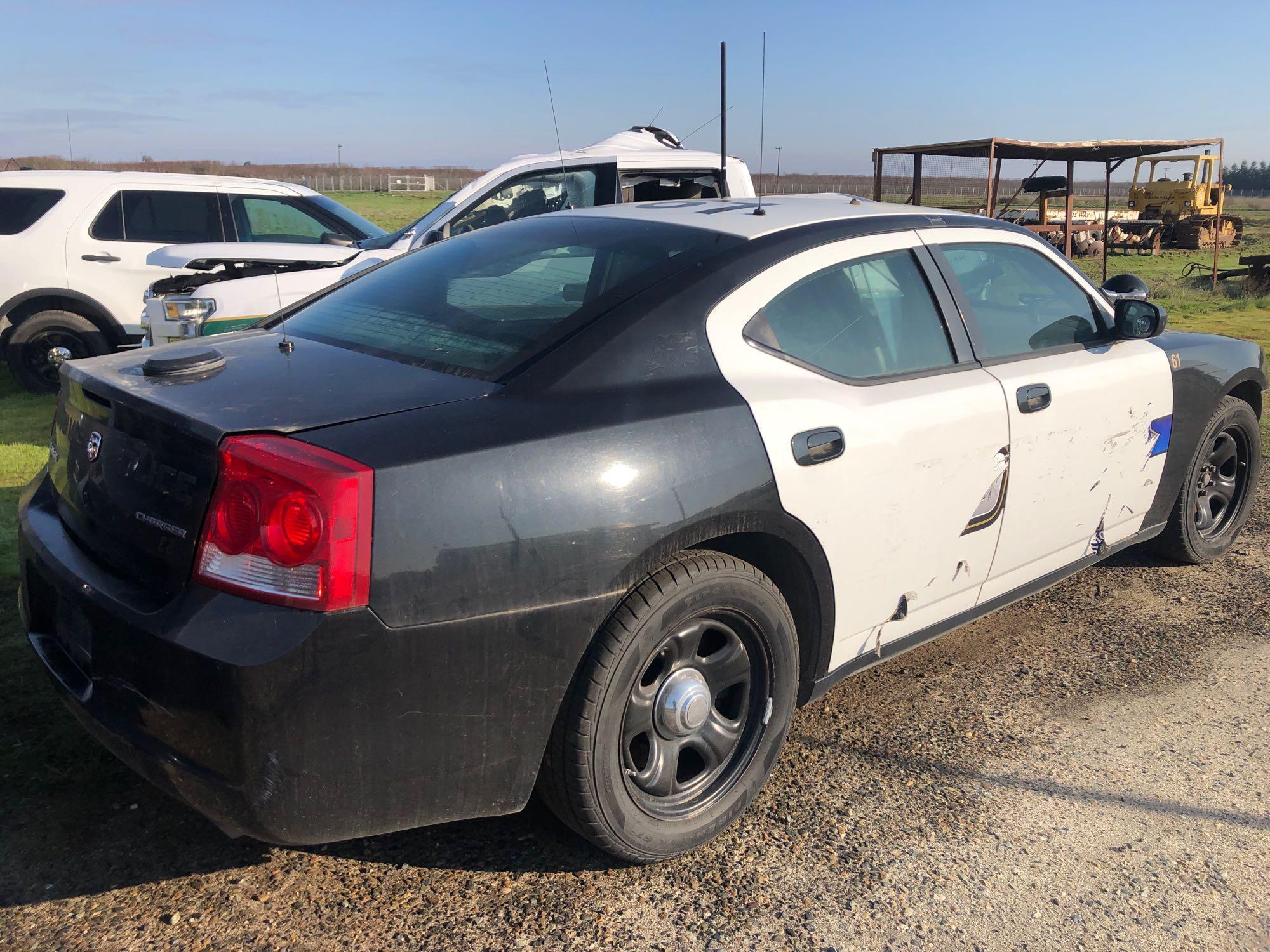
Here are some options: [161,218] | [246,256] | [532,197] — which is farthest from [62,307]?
[532,197]

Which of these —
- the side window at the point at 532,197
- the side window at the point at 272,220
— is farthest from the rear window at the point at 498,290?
the side window at the point at 272,220

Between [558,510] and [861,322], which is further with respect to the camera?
[861,322]

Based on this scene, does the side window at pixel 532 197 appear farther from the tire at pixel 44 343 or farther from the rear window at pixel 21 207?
the rear window at pixel 21 207

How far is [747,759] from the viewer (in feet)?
9.15

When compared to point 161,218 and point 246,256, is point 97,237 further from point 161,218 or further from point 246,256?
point 246,256

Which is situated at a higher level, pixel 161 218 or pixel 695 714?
pixel 161 218

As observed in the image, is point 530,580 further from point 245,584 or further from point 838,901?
point 838,901

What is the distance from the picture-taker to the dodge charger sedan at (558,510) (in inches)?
82.5

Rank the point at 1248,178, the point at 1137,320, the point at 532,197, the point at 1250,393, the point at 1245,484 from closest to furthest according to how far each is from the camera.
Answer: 1. the point at 1137,320
2. the point at 1250,393
3. the point at 1245,484
4. the point at 532,197
5. the point at 1248,178

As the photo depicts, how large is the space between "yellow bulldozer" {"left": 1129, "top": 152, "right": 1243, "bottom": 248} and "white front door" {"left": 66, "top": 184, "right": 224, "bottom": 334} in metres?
28.9

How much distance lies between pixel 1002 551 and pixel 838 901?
1.42 meters

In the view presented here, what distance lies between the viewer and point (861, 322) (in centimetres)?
313

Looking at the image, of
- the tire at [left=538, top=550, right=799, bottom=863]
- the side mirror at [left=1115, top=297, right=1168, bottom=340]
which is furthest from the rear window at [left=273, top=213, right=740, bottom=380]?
the side mirror at [left=1115, top=297, right=1168, bottom=340]

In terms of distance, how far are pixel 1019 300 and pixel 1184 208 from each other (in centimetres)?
3347
